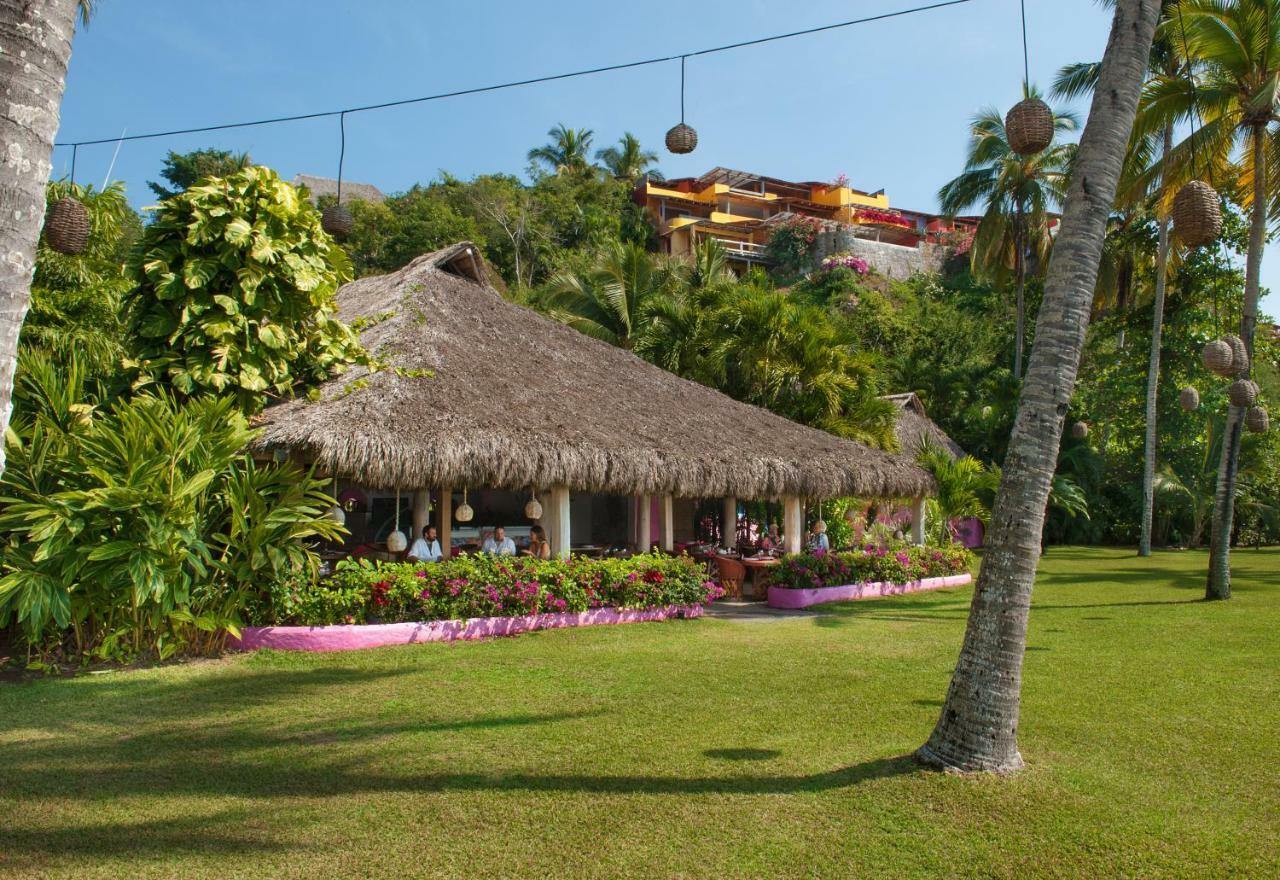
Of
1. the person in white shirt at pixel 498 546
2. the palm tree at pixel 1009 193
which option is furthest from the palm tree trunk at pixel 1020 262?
the person in white shirt at pixel 498 546

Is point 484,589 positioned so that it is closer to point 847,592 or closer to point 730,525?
point 847,592

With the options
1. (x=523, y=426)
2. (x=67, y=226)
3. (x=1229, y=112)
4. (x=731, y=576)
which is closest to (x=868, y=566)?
(x=731, y=576)

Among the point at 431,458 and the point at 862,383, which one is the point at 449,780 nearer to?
the point at 431,458

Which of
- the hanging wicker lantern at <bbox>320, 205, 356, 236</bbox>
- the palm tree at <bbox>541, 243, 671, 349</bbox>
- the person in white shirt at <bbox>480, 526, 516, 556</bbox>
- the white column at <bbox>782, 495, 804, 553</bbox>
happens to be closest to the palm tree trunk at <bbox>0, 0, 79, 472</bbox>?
the hanging wicker lantern at <bbox>320, 205, 356, 236</bbox>

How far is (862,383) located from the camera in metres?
19.9

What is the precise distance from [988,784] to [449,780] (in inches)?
126

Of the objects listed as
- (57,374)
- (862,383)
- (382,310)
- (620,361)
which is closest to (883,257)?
(862,383)

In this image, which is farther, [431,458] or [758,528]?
[758,528]

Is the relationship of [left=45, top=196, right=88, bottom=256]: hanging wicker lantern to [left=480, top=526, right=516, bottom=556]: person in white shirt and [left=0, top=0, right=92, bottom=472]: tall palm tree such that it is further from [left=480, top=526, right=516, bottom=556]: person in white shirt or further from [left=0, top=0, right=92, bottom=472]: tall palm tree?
[left=0, top=0, right=92, bottom=472]: tall palm tree

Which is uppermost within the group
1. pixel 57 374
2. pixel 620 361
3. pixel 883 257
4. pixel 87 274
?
pixel 883 257

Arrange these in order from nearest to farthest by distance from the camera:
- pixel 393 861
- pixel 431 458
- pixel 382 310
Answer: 1. pixel 393 861
2. pixel 431 458
3. pixel 382 310

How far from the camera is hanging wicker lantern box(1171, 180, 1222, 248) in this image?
871 centimetres

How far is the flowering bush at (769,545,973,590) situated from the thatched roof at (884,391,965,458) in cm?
637

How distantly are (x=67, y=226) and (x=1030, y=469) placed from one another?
33.0ft
